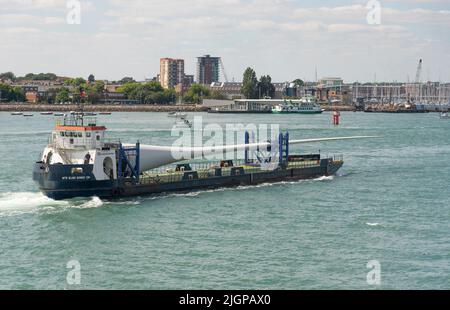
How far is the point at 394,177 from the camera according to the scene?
46.3 m

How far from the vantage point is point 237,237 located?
2770 cm

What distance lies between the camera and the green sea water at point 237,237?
73.2ft

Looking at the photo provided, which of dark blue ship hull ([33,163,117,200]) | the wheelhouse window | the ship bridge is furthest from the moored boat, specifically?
the wheelhouse window

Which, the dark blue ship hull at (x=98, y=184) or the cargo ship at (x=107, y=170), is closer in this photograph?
the dark blue ship hull at (x=98, y=184)

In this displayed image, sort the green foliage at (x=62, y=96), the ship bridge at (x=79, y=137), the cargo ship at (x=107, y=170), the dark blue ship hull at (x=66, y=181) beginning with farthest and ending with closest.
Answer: the green foliage at (x=62, y=96) < the ship bridge at (x=79, y=137) < the cargo ship at (x=107, y=170) < the dark blue ship hull at (x=66, y=181)

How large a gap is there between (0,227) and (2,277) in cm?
694

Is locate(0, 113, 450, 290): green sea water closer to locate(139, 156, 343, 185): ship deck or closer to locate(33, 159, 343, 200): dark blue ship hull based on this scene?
locate(33, 159, 343, 200): dark blue ship hull

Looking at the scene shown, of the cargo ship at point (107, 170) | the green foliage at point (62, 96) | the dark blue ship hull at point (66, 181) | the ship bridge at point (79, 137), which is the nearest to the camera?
the dark blue ship hull at point (66, 181)

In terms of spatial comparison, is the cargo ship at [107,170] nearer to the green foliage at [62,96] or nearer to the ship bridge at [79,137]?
the ship bridge at [79,137]

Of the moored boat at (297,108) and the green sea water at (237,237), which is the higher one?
the moored boat at (297,108)

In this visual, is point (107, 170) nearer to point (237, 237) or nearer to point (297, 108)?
point (237, 237)

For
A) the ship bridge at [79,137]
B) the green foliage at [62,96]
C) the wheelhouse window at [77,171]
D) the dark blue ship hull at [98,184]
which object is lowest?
the dark blue ship hull at [98,184]

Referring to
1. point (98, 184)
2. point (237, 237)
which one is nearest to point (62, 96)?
point (98, 184)

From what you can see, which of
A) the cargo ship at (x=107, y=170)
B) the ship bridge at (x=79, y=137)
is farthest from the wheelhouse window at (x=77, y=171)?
the ship bridge at (x=79, y=137)
